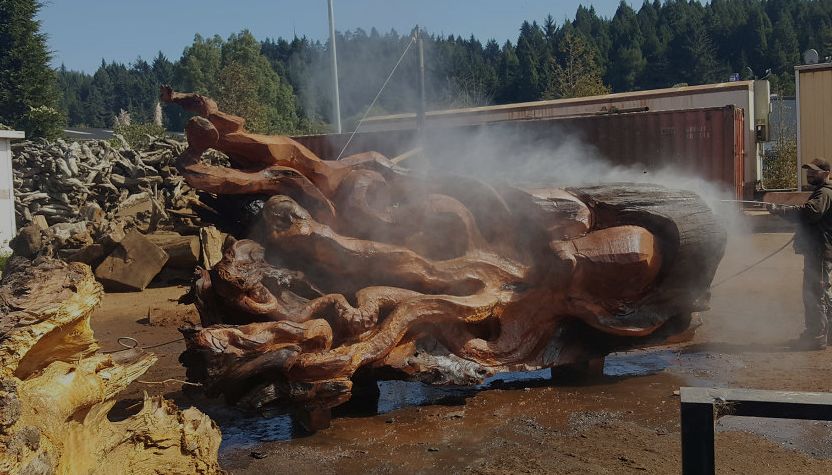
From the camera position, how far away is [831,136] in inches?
693

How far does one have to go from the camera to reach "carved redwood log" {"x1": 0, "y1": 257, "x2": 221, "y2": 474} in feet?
10.5

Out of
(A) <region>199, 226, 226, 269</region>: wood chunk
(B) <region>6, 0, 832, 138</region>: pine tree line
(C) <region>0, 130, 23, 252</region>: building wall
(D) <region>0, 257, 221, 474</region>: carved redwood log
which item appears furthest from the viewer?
(B) <region>6, 0, 832, 138</region>: pine tree line

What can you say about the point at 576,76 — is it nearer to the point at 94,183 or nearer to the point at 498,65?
the point at 94,183

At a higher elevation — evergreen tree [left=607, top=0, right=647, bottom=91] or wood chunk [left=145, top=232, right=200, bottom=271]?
evergreen tree [left=607, top=0, right=647, bottom=91]

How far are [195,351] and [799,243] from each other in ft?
19.8

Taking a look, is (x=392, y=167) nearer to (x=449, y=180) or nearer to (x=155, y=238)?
(x=449, y=180)

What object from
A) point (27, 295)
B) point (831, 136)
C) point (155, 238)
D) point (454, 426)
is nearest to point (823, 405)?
point (27, 295)

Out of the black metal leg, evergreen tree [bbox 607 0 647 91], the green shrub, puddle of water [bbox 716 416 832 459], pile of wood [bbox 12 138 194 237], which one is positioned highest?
evergreen tree [bbox 607 0 647 91]

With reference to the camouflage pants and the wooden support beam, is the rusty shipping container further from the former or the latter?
the wooden support beam

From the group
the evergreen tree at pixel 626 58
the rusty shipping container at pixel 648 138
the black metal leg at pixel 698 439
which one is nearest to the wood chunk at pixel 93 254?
the rusty shipping container at pixel 648 138

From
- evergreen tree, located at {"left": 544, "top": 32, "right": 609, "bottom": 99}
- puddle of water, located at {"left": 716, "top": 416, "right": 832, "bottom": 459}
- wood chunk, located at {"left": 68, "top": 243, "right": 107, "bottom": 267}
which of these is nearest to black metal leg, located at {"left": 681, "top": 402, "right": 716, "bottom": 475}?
puddle of water, located at {"left": 716, "top": 416, "right": 832, "bottom": 459}

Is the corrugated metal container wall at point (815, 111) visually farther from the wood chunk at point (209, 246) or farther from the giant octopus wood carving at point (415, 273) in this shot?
the giant octopus wood carving at point (415, 273)

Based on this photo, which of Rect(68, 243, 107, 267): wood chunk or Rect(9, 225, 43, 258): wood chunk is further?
Rect(9, 225, 43, 258): wood chunk

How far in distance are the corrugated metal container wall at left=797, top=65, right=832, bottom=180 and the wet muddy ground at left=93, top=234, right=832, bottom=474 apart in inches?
412
